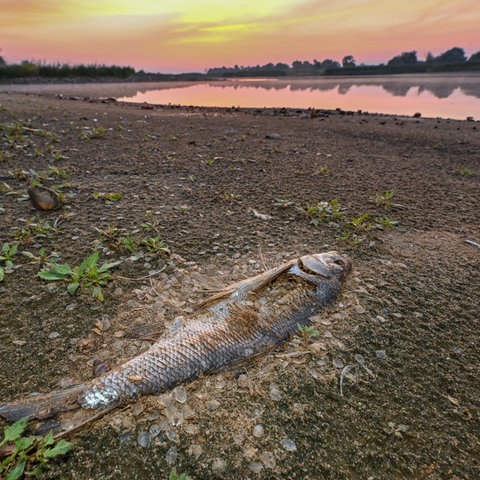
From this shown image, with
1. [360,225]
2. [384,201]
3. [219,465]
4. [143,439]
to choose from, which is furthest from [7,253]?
[384,201]

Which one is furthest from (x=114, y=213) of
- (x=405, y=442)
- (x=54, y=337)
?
(x=405, y=442)

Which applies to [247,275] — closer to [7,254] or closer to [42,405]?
[42,405]

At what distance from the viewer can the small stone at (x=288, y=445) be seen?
1.91 m

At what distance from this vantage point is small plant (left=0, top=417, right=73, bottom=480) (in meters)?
1.66

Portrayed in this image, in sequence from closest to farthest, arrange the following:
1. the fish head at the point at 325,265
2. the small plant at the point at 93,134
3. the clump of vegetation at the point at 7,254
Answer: the fish head at the point at 325,265
the clump of vegetation at the point at 7,254
the small plant at the point at 93,134

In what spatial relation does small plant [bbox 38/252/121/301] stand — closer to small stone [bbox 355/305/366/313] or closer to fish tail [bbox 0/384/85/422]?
fish tail [bbox 0/384/85/422]

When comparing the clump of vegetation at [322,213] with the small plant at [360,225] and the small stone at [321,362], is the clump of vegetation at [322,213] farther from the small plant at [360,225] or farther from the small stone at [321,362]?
the small stone at [321,362]

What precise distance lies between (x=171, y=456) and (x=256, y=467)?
489 millimetres

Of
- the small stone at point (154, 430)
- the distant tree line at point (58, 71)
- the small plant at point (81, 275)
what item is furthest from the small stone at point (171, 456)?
the distant tree line at point (58, 71)

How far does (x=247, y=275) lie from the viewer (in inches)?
135

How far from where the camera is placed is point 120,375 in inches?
83.7

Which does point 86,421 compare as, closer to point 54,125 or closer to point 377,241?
point 377,241

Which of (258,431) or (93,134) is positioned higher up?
(93,134)

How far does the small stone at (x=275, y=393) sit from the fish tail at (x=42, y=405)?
1.25 m
